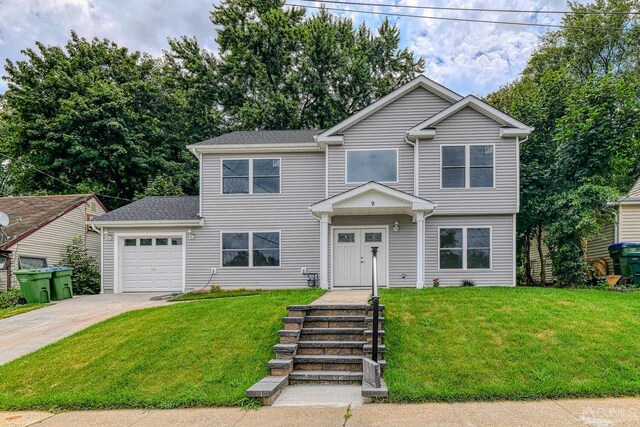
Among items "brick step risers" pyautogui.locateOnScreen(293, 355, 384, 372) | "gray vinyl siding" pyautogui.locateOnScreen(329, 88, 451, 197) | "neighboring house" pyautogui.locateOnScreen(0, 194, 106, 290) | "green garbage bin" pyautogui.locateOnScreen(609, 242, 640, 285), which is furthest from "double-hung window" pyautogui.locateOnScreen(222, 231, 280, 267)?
"green garbage bin" pyautogui.locateOnScreen(609, 242, 640, 285)

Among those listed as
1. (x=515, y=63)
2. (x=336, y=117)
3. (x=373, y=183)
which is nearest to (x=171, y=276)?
(x=373, y=183)

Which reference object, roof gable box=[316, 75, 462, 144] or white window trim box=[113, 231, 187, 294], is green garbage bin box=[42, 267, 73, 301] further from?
roof gable box=[316, 75, 462, 144]

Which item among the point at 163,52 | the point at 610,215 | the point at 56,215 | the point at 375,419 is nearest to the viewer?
the point at 375,419

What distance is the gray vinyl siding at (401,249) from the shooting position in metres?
12.8

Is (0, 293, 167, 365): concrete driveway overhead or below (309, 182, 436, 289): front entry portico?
below

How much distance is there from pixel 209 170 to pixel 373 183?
6.24m

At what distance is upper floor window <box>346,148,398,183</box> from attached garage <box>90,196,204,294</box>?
5.96 m

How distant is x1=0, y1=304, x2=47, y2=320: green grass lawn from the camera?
10.6 m

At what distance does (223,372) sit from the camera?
230 inches

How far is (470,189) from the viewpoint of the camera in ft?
40.9

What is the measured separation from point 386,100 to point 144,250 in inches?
416

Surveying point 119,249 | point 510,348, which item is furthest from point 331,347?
point 119,249

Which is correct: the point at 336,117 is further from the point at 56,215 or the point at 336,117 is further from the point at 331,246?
the point at 56,215

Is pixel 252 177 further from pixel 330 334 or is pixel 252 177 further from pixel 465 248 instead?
pixel 330 334
